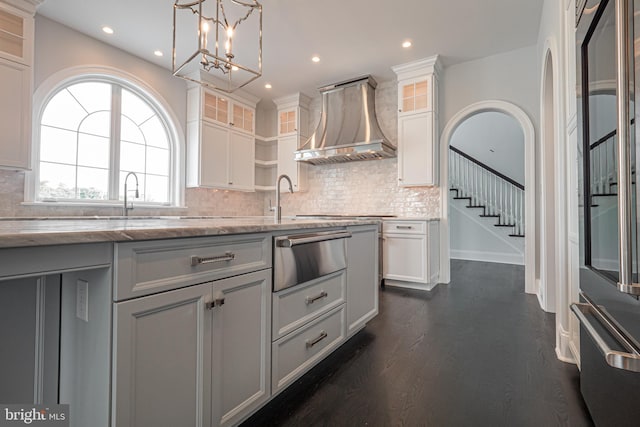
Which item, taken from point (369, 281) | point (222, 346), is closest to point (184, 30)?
point (369, 281)

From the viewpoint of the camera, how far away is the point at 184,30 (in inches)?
134

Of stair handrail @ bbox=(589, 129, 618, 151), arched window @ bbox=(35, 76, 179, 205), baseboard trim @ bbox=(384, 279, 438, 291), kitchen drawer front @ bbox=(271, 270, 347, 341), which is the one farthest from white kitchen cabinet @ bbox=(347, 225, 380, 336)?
arched window @ bbox=(35, 76, 179, 205)

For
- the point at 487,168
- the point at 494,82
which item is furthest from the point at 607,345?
the point at 487,168

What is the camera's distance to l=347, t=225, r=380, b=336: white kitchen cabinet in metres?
2.14

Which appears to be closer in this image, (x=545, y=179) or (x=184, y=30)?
(x=545, y=179)

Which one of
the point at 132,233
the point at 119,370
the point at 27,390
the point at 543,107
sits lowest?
the point at 27,390

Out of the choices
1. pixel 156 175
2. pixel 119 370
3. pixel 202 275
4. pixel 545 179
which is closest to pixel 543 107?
pixel 545 179

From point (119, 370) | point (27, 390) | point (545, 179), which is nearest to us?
point (119, 370)

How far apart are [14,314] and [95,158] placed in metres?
3.35

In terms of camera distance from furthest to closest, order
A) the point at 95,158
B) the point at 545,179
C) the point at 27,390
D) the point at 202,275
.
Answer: the point at 95,158 < the point at 545,179 < the point at 202,275 < the point at 27,390

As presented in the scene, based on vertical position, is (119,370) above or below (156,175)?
below

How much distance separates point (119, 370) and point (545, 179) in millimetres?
3532

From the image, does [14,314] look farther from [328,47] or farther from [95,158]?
[328,47]

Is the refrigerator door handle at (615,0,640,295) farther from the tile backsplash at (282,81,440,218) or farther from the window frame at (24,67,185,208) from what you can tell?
the window frame at (24,67,185,208)
